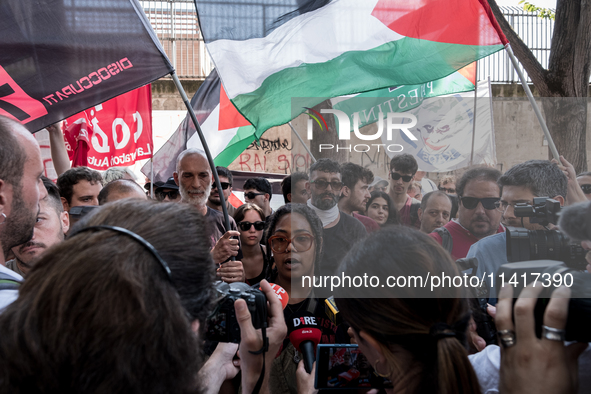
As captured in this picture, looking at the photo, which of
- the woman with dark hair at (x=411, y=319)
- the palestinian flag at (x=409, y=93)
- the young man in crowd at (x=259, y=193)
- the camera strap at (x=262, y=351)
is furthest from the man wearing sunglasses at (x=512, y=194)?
the young man in crowd at (x=259, y=193)

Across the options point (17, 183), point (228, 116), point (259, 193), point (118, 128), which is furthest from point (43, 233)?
point (118, 128)

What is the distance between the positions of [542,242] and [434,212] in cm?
42

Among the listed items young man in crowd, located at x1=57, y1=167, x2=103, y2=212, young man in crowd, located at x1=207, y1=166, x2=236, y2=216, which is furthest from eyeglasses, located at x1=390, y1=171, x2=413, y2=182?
young man in crowd, located at x1=207, y1=166, x2=236, y2=216

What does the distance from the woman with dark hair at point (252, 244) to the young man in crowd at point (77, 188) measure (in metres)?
1.05

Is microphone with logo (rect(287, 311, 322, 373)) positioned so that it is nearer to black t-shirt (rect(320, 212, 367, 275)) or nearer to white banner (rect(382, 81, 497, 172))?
black t-shirt (rect(320, 212, 367, 275))

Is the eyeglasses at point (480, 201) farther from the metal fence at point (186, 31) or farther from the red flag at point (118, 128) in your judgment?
the metal fence at point (186, 31)

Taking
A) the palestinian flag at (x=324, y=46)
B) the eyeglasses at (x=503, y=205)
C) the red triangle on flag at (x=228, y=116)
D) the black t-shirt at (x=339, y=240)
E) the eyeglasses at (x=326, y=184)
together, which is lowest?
the black t-shirt at (x=339, y=240)

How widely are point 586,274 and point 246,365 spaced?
102 centimetres

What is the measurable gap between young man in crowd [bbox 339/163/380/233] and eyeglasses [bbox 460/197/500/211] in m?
0.34

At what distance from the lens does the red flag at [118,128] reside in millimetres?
5176

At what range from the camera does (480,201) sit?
1.78 metres

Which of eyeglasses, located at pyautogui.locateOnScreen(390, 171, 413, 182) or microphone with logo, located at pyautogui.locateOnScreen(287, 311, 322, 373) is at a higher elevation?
eyeglasses, located at pyautogui.locateOnScreen(390, 171, 413, 182)

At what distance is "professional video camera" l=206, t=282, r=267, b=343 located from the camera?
1.48 m

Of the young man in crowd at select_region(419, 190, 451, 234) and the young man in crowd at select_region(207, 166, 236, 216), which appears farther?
the young man in crowd at select_region(207, 166, 236, 216)
